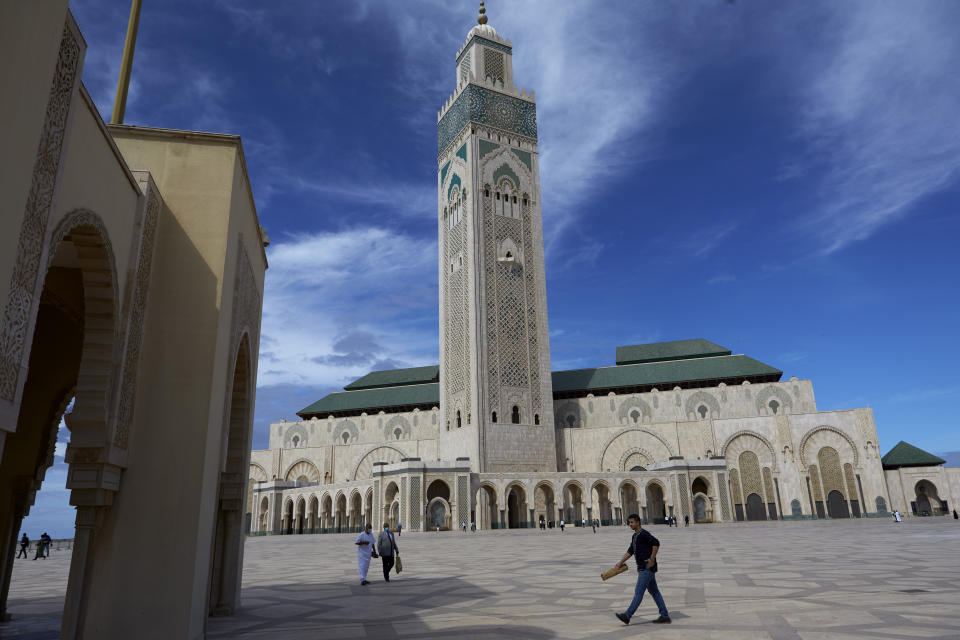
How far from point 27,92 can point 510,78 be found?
3816 cm

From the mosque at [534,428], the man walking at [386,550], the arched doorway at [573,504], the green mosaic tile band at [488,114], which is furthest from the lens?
the green mosaic tile band at [488,114]

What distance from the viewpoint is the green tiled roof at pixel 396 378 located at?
46.0m

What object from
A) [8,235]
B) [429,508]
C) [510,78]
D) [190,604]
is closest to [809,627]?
[190,604]

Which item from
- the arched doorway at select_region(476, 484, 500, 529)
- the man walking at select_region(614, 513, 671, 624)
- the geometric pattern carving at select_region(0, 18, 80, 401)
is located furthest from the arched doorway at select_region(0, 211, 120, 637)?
the arched doorway at select_region(476, 484, 500, 529)

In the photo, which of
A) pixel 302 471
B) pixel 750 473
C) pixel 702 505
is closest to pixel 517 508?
pixel 702 505

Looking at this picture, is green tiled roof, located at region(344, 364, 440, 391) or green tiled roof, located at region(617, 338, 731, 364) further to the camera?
green tiled roof, located at region(344, 364, 440, 391)

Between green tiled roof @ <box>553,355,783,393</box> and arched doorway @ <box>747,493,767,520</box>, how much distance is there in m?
6.87

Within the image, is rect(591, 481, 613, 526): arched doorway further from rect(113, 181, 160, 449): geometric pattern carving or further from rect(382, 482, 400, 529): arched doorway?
rect(113, 181, 160, 449): geometric pattern carving

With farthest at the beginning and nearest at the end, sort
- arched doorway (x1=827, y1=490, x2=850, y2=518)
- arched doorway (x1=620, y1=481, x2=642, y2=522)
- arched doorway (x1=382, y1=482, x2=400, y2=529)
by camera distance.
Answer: arched doorway (x1=620, y1=481, x2=642, y2=522) < arched doorway (x1=827, y1=490, x2=850, y2=518) < arched doorway (x1=382, y1=482, x2=400, y2=529)

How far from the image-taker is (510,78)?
38.8 meters

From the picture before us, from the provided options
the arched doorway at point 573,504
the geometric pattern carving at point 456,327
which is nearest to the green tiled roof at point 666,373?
the geometric pattern carving at point 456,327

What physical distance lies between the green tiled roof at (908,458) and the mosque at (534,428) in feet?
0.29

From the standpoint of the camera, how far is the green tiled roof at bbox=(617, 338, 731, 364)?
134ft

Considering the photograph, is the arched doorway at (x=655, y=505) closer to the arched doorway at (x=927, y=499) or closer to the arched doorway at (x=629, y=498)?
the arched doorway at (x=629, y=498)
